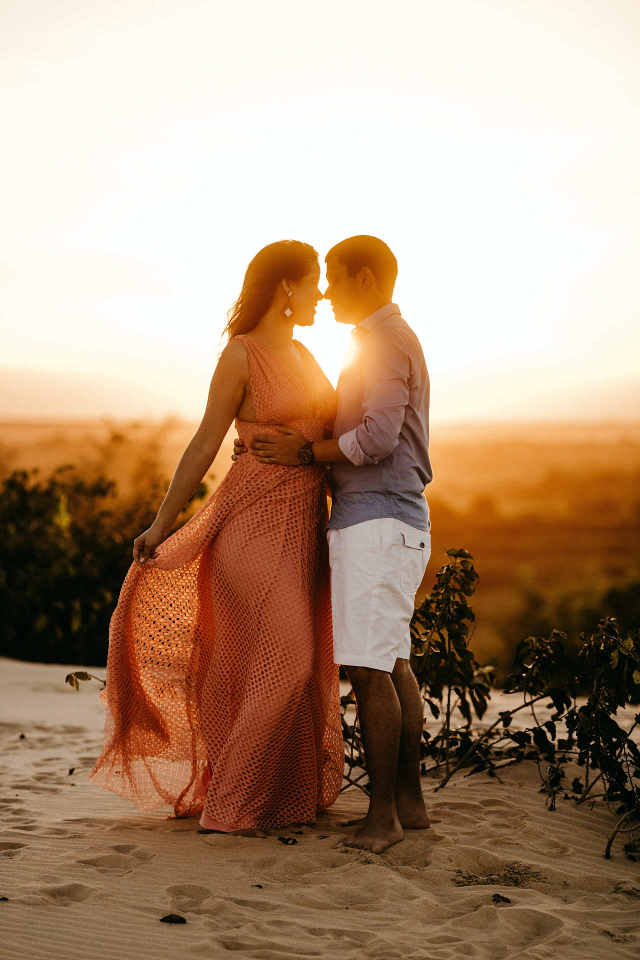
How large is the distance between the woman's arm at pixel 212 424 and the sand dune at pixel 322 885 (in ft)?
4.13

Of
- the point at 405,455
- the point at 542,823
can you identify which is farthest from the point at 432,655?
the point at 405,455

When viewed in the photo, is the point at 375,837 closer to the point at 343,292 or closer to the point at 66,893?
the point at 66,893

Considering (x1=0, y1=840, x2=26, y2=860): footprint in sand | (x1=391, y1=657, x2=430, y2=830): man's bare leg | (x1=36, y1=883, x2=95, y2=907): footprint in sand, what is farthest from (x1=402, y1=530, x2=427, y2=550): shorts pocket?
(x1=0, y1=840, x2=26, y2=860): footprint in sand

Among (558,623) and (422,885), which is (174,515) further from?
(558,623)

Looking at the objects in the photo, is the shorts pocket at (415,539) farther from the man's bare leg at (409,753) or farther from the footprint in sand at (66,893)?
the footprint in sand at (66,893)

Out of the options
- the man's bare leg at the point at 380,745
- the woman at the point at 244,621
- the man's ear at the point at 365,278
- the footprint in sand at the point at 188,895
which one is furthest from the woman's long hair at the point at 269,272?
the footprint in sand at the point at 188,895

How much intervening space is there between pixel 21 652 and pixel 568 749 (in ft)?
24.2

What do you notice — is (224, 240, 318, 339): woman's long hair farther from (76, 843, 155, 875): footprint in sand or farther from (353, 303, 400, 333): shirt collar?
(76, 843, 155, 875): footprint in sand

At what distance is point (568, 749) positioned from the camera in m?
4.77

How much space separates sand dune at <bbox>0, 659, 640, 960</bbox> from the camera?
3.04 m

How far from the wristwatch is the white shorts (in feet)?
1.14

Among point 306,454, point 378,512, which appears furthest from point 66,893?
point 306,454

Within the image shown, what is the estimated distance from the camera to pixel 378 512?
3.88m

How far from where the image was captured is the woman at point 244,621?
407 centimetres
